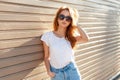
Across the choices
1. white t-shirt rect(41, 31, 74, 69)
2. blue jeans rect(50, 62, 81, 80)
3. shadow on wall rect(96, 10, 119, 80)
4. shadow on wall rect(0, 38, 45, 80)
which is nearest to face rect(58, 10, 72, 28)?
white t-shirt rect(41, 31, 74, 69)

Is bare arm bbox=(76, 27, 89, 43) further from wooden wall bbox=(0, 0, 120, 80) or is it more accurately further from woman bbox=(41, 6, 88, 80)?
wooden wall bbox=(0, 0, 120, 80)

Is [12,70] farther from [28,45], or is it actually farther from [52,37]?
[52,37]

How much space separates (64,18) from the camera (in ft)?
13.2

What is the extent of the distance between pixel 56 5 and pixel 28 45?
103 cm

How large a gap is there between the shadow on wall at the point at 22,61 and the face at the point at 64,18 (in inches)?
15.4

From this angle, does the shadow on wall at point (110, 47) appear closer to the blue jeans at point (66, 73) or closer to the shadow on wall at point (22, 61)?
the blue jeans at point (66, 73)

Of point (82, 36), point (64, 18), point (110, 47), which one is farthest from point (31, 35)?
point (110, 47)

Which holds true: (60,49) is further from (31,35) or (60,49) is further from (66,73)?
(31,35)

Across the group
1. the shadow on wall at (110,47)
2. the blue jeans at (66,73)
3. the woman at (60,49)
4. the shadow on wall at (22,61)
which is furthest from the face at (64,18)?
the shadow on wall at (110,47)

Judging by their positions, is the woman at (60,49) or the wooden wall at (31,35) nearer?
the wooden wall at (31,35)

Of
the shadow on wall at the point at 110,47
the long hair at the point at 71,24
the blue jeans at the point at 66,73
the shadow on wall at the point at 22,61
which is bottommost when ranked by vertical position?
the shadow on wall at the point at 110,47

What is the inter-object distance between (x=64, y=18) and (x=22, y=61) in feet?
2.70

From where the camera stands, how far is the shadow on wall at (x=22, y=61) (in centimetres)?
344

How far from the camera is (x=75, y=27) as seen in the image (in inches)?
168
